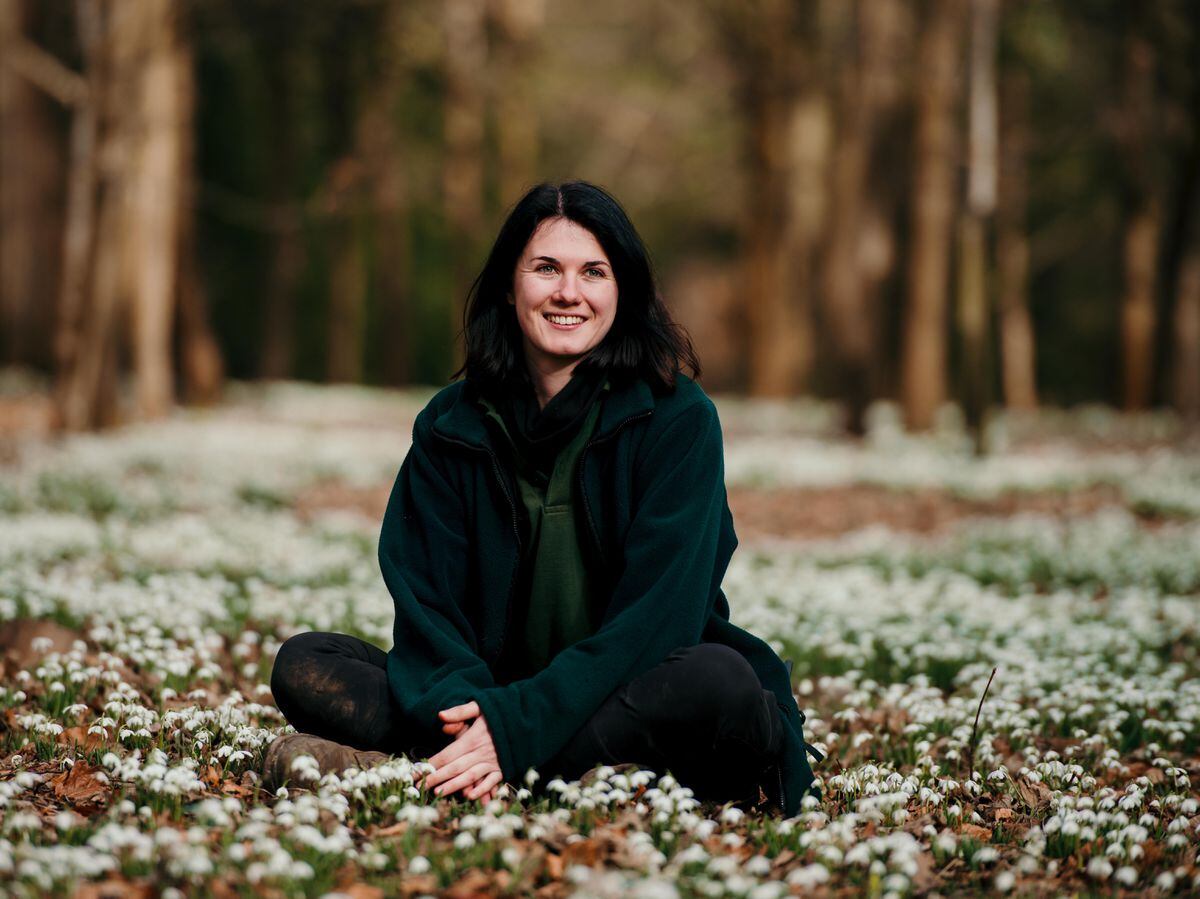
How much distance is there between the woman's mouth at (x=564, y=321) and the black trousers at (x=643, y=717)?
44.3 inches

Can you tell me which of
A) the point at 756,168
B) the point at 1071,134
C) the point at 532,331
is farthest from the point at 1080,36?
the point at 532,331

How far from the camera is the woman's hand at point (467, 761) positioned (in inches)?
156

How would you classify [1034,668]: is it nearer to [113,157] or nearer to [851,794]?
[851,794]

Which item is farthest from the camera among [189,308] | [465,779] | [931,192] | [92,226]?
[189,308]

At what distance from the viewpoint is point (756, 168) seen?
26.6 meters

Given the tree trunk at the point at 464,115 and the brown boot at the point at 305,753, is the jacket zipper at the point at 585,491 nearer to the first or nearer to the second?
the brown boot at the point at 305,753

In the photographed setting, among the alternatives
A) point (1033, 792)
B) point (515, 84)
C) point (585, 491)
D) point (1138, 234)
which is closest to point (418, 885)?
point (585, 491)

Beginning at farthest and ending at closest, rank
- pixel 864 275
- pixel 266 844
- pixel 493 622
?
1. pixel 864 275
2. pixel 493 622
3. pixel 266 844

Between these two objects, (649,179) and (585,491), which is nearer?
(585,491)

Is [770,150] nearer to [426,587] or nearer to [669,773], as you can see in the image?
[426,587]

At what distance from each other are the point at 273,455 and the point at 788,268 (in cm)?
1428

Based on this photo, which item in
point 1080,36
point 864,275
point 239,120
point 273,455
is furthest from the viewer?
point 239,120

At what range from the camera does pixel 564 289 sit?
4.32 meters

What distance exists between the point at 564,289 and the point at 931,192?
15.2 m
